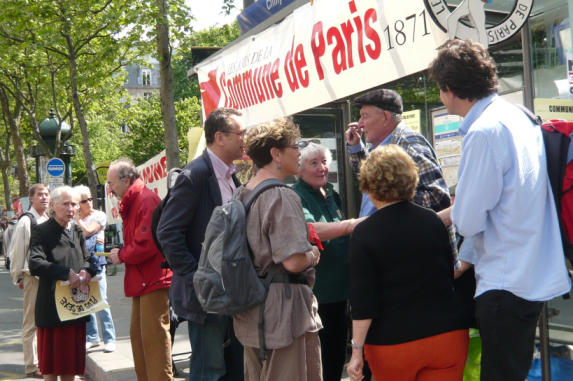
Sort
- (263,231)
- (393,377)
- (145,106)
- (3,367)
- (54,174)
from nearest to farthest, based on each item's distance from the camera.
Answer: (393,377) < (263,231) < (3,367) < (54,174) < (145,106)

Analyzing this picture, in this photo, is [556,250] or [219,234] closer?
[556,250]

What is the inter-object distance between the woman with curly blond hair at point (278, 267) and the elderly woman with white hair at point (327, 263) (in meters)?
0.92

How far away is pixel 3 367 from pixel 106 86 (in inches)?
809

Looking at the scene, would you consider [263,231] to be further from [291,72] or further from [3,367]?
[3,367]

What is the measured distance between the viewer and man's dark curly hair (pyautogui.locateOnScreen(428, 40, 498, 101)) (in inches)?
111

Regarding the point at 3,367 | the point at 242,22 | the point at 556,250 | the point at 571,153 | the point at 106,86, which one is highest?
the point at 106,86

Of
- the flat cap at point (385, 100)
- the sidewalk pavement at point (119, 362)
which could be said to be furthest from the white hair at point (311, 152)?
the sidewalk pavement at point (119, 362)

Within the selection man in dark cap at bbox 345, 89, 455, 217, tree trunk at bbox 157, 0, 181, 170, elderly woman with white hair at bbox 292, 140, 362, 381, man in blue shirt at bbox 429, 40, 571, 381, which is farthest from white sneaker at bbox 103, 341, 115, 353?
man in blue shirt at bbox 429, 40, 571, 381

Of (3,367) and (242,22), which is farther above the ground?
(242,22)

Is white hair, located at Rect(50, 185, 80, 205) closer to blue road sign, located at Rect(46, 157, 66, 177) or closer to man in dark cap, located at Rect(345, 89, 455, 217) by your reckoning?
man in dark cap, located at Rect(345, 89, 455, 217)

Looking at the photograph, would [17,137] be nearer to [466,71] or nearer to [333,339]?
[333,339]

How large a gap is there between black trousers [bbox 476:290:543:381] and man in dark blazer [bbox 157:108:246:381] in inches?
60.1

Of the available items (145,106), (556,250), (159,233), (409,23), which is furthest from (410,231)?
(145,106)

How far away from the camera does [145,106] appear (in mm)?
44594
